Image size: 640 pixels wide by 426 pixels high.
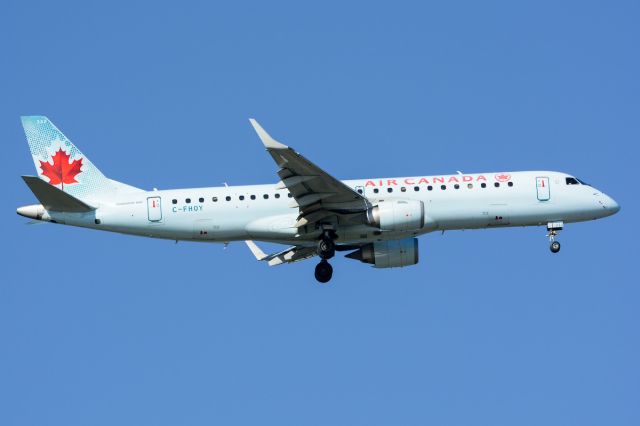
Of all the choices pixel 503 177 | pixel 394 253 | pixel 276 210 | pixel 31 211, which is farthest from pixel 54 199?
pixel 503 177

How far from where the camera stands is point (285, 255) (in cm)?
6012

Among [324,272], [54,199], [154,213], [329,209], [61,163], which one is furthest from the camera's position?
[61,163]

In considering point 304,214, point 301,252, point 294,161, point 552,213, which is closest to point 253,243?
point 301,252

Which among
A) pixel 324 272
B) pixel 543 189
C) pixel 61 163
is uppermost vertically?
pixel 61 163

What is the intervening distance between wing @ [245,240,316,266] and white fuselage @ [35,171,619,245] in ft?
11.7

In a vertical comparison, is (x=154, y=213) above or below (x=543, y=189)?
below

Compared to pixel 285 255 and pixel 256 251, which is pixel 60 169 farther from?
pixel 285 255

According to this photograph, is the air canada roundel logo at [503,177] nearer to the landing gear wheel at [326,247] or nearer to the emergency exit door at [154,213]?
the landing gear wheel at [326,247]

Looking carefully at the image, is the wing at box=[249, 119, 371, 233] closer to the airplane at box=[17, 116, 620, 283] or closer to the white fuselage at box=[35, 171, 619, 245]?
the airplane at box=[17, 116, 620, 283]

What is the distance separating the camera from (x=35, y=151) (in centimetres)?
5753

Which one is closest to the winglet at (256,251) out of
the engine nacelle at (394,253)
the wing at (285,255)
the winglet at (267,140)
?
the wing at (285,255)

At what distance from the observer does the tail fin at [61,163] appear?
187 feet

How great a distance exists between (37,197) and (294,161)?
1150 cm

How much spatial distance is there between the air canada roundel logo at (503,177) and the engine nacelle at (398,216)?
14.9ft
